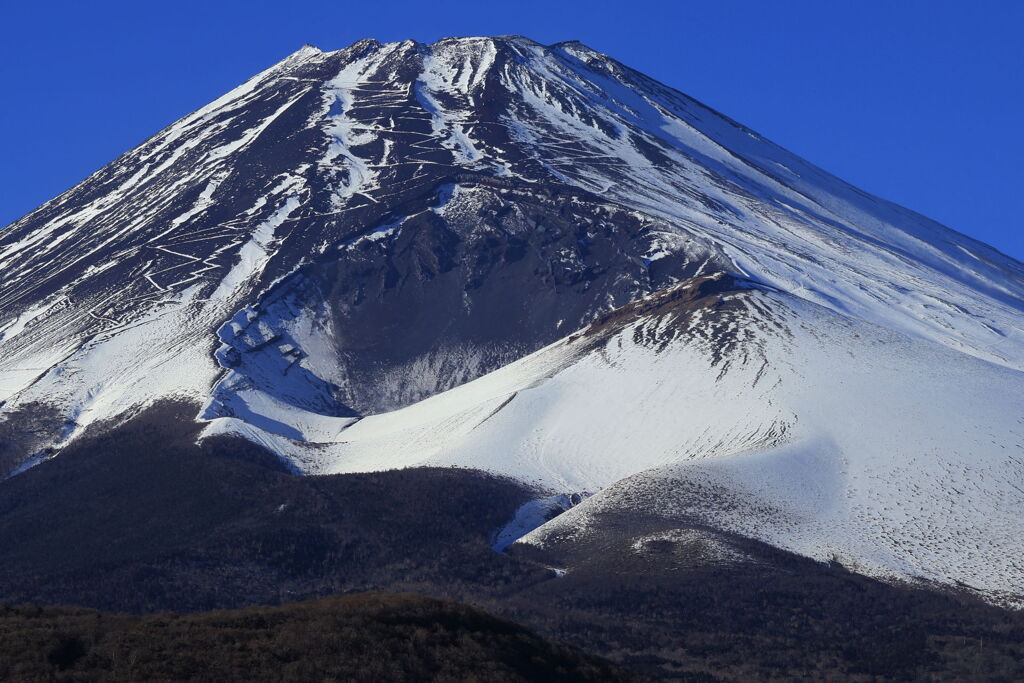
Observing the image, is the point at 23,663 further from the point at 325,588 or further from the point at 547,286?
the point at 547,286

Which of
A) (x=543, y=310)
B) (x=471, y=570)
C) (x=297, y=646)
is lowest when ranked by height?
(x=471, y=570)

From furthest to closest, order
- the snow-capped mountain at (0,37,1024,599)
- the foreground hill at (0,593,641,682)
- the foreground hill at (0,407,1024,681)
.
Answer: the snow-capped mountain at (0,37,1024,599) < the foreground hill at (0,407,1024,681) < the foreground hill at (0,593,641,682)

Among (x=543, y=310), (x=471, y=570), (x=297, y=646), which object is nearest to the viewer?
(x=297, y=646)

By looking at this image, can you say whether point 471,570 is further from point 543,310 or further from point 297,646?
point 543,310

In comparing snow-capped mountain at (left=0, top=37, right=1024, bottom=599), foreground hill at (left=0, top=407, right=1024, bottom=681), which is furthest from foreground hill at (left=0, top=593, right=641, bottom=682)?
snow-capped mountain at (left=0, top=37, right=1024, bottom=599)

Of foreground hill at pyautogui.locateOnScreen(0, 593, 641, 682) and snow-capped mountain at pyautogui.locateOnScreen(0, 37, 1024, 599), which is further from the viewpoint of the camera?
snow-capped mountain at pyautogui.locateOnScreen(0, 37, 1024, 599)

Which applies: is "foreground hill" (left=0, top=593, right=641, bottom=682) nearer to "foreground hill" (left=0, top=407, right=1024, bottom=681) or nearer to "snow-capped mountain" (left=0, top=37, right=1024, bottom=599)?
"foreground hill" (left=0, top=407, right=1024, bottom=681)

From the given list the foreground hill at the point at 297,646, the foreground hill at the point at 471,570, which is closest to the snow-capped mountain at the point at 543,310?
the foreground hill at the point at 471,570

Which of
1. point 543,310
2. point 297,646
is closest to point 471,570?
point 297,646

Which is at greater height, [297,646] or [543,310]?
[543,310]

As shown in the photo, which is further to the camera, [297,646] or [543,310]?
[543,310]
